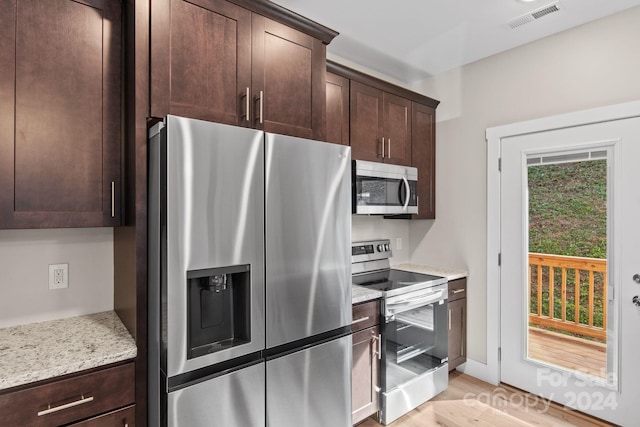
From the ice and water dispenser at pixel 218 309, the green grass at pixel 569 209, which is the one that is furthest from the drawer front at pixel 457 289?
the ice and water dispenser at pixel 218 309

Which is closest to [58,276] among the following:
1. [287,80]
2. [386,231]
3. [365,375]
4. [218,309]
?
[218,309]

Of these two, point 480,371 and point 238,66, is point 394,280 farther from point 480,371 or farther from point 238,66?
point 238,66

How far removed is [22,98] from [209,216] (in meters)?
0.87

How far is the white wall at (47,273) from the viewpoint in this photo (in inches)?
65.2

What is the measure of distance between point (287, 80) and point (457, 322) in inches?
95.3

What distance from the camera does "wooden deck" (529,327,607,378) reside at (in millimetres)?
2443

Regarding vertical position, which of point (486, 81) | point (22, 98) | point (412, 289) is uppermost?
point (486, 81)

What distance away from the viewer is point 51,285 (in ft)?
5.74

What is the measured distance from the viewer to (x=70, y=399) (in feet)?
4.23

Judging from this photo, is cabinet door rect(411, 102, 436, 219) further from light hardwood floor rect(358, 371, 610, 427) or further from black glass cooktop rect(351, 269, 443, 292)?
light hardwood floor rect(358, 371, 610, 427)

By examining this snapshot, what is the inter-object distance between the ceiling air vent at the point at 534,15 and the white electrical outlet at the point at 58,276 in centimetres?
308

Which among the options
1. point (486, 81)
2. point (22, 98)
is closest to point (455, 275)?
point (486, 81)

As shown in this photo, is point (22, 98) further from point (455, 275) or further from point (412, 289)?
point (455, 275)

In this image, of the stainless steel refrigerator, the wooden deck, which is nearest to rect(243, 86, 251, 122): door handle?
the stainless steel refrigerator
